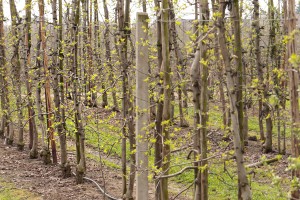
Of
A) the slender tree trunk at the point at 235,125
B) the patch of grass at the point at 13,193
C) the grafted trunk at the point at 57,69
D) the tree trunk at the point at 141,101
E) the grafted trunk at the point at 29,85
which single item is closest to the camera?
the slender tree trunk at the point at 235,125

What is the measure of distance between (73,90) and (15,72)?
17.2 feet

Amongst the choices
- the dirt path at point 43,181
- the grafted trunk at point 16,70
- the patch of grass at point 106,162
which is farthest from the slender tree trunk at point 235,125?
the grafted trunk at point 16,70

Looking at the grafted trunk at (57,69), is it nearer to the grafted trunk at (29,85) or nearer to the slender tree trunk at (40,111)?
the slender tree trunk at (40,111)

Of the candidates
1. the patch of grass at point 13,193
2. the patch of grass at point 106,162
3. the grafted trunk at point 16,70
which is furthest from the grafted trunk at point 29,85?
the patch of grass at point 13,193

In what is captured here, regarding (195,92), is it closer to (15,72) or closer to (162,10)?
(162,10)

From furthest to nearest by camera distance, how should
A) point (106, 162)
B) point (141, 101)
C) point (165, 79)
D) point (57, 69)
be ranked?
point (106, 162) < point (57, 69) < point (141, 101) < point (165, 79)

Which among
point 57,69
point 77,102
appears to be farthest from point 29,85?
point 77,102

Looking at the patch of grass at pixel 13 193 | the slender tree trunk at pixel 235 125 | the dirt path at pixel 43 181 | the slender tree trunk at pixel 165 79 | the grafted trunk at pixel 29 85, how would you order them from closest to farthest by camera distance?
the slender tree trunk at pixel 235 125, the slender tree trunk at pixel 165 79, the patch of grass at pixel 13 193, the dirt path at pixel 43 181, the grafted trunk at pixel 29 85

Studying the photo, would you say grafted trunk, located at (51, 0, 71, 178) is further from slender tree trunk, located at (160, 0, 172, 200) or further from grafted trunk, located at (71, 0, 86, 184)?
slender tree trunk, located at (160, 0, 172, 200)

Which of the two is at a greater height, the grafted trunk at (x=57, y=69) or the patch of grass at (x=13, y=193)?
the grafted trunk at (x=57, y=69)

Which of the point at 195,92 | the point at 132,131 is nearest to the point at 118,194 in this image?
the point at 132,131

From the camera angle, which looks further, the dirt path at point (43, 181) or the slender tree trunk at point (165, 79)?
the dirt path at point (43, 181)

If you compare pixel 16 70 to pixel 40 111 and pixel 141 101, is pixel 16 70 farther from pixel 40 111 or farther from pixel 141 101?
pixel 141 101

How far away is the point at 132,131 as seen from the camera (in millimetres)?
8367
